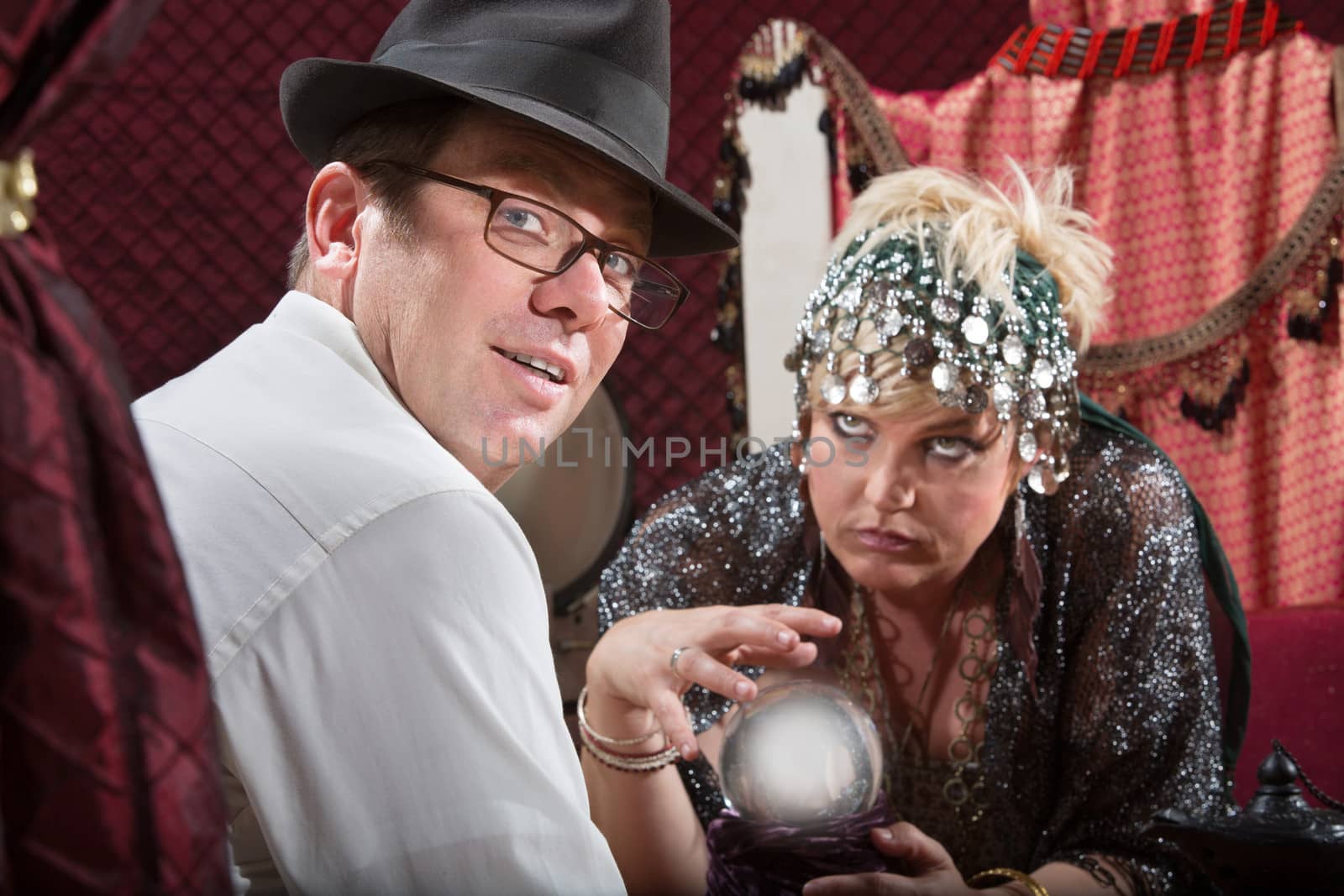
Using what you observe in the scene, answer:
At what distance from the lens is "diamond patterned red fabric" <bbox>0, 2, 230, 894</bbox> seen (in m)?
0.46

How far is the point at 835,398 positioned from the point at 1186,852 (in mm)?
610

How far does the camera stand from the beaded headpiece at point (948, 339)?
1417 mm

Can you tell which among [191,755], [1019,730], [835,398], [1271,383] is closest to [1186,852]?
[1019,730]

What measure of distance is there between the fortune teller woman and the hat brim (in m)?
0.35

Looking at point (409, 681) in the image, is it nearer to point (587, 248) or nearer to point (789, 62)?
point (587, 248)

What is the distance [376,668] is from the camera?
688 millimetres

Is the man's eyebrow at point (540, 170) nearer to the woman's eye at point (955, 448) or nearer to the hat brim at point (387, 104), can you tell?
the hat brim at point (387, 104)

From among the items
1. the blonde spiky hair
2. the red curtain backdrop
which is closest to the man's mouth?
the blonde spiky hair

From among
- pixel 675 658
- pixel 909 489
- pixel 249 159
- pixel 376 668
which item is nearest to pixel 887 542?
pixel 909 489

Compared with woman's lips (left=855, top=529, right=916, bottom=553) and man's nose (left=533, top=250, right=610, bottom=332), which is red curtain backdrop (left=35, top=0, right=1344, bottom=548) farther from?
man's nose (left=533, top=250, right=610, bottom=332)

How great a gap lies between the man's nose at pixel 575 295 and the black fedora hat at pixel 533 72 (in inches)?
3.7

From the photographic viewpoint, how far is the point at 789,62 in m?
2.48

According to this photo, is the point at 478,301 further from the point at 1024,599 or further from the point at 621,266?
the point at 1024,599

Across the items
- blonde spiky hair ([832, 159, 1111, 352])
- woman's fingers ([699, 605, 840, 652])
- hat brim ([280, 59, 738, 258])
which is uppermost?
blonde spiky hair ([832, 159, 1111, 352])
